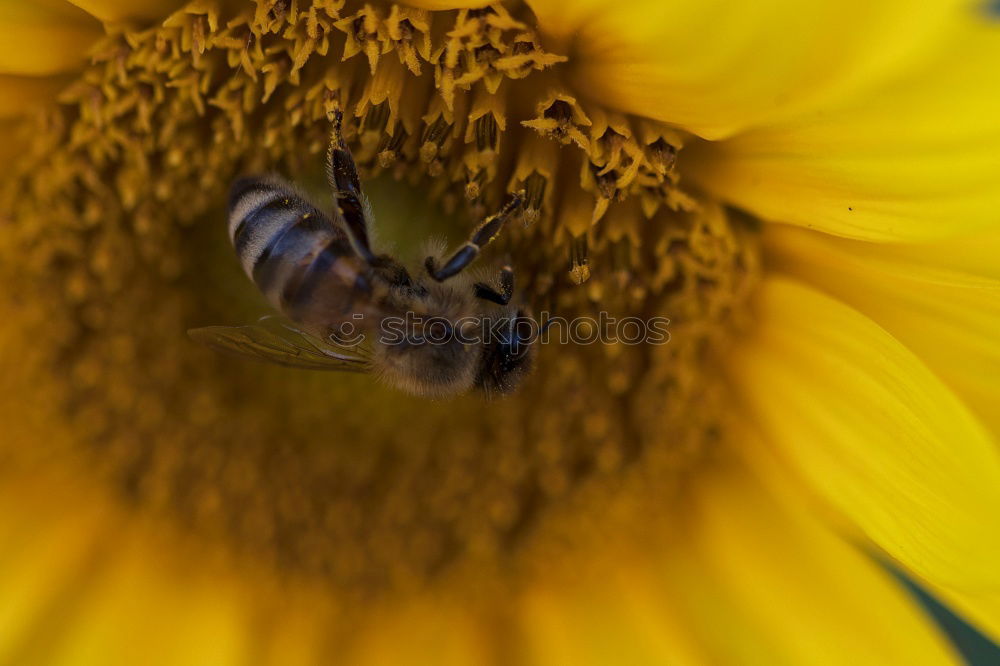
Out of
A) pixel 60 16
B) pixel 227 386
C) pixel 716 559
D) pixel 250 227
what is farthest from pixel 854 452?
pixel 60 16

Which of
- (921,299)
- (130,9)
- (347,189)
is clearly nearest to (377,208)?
(347,189)

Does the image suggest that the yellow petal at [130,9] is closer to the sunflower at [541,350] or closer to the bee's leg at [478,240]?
the sunflower at [541,350]

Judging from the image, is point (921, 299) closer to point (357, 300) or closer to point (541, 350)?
point (541, 350)

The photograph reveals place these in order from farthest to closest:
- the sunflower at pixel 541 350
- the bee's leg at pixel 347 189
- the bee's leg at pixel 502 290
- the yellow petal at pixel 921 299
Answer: the bee's leg at pixel 502 290, the bee's leg at pixel 347 189, the yellow petal at pixel 921 299, the sunflower at pixel 541 350

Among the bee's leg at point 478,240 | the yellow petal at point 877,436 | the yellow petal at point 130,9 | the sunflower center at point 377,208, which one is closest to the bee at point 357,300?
the bee's leg at point 478,240

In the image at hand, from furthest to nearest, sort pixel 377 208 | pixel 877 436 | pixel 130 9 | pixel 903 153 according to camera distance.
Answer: pixel 377 208 → pixel 130 9 → pixel 877 436 → pixel 903 153

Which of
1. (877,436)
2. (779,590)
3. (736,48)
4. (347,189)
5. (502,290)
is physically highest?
(736,48)

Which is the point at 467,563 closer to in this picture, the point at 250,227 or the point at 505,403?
the point at 505,403
